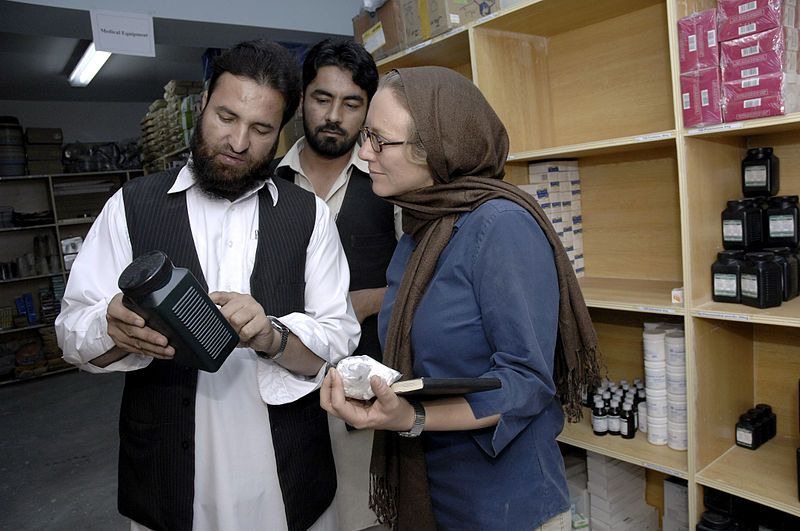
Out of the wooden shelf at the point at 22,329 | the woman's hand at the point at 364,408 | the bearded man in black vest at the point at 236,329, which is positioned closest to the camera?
the woman's hand at the point at 364,408

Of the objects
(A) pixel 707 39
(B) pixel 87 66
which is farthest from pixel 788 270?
(B) pixel 87 66

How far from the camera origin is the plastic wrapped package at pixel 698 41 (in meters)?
1.69

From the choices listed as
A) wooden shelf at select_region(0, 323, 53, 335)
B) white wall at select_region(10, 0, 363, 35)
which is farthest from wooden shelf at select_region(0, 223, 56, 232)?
white wall at select_region(10, 0, 363, 35)

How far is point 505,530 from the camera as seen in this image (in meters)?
1.11

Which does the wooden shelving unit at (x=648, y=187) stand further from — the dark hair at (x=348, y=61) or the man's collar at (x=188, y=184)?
the man's collar at (x=188, y=184)

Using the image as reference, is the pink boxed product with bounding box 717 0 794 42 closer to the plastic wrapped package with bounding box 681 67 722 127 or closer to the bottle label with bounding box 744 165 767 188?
the plastic wrapped package with bounding box 681 67 722 127

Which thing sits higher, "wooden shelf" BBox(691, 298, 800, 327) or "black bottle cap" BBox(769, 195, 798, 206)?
"black bottle cap" BBox(769, 195, 798, 206)

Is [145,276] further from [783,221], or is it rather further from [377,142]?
[783,221]

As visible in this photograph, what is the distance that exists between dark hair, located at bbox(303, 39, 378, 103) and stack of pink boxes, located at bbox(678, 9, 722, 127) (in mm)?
992

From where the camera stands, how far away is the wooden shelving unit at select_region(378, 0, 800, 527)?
182cm

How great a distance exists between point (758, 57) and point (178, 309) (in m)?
1.67

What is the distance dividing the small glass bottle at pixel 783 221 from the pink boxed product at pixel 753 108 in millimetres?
354

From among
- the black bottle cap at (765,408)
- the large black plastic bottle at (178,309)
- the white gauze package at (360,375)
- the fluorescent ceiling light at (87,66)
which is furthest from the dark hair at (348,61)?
the fluorescent ceiling light at (87,66)

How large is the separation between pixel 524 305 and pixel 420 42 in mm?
1771
